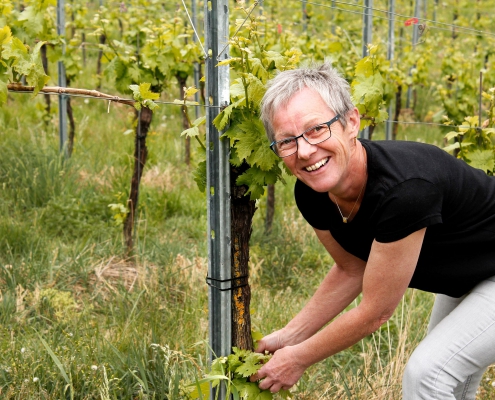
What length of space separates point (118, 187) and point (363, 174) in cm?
373

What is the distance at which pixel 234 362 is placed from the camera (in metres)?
2.40

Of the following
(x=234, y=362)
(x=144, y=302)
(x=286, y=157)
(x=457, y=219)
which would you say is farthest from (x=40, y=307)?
(x=457, y=219)

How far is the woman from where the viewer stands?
80.3 inches

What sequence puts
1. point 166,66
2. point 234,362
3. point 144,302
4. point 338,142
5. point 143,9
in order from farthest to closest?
point 143,9 → point 166,66 → point 144,302 → point 234,362 → point 338,142

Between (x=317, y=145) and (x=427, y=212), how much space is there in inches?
14.6

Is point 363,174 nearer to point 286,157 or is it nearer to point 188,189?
point 286,157

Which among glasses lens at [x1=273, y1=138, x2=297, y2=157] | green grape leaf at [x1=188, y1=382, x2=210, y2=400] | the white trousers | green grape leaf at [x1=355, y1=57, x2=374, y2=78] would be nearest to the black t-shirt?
the white trousers

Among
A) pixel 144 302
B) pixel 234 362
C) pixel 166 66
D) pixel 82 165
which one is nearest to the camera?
pixel 234 362

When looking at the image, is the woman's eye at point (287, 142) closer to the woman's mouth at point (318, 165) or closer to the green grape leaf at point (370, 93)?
the woman's mouth at point (318, 165)

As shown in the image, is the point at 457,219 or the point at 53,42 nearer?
the point at 457,219

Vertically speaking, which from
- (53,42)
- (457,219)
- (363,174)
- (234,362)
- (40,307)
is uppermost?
(53,42)

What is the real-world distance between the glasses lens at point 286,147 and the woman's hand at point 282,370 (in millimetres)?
652

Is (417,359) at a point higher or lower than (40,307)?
higher

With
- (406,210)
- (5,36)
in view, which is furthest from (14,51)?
(406,210)
